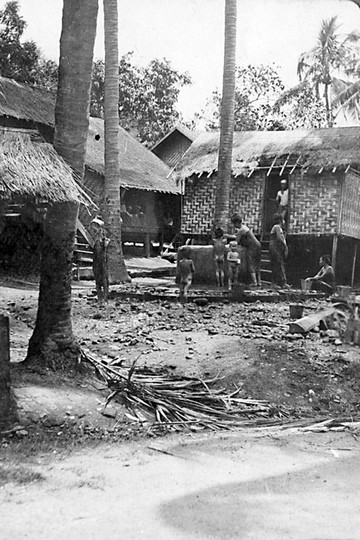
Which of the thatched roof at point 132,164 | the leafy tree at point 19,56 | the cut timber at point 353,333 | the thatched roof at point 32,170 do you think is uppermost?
the leafy tree at point 19,56

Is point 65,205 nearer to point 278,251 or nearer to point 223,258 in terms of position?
point 223,258

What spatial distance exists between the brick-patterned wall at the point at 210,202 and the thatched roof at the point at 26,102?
4886mm

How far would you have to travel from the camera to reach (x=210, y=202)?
66.7ft

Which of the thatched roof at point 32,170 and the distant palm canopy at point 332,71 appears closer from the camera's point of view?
the thatched roof at point 32,170

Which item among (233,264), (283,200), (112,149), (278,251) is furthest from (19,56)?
(233,264)

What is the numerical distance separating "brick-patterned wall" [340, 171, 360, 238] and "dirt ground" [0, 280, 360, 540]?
9140 millimetres

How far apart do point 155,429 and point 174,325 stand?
443 centimetres

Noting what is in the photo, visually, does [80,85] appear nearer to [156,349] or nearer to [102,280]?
[156,349]

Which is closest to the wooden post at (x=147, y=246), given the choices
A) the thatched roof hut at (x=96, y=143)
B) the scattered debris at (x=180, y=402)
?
the thatched roof hut at (x=96, y=143)

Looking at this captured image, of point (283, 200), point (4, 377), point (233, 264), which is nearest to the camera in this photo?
point (4, 377)

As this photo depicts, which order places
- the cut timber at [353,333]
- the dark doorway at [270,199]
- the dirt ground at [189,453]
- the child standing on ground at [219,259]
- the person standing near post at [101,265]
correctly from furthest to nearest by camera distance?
the dark doorway at [270,199], the child standing on ground at [219,259], the person standing near post at [101,265], the cut timber at [353,333], the dirt ground at [189,453]

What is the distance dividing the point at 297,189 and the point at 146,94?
1411 cm

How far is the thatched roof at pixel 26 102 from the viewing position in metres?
19.7

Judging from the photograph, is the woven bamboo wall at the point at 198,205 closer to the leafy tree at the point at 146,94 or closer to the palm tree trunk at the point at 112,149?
the palm tree trunk at the point at 112,149
